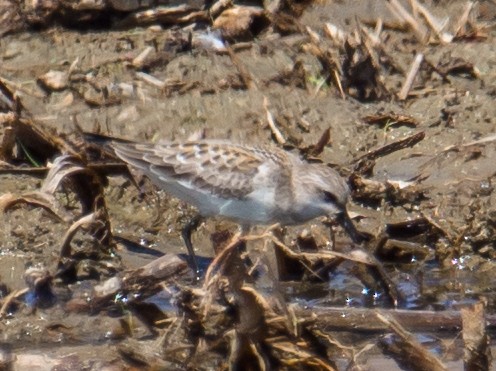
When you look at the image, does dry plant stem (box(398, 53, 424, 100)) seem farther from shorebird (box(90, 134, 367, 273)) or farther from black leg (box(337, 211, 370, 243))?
black leg (box(337, 211, 370, 243))

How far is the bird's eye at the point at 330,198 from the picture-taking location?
888cm

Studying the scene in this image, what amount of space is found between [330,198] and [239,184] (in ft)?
1.97

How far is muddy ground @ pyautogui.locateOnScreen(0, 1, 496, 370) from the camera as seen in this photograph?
26.3 ft

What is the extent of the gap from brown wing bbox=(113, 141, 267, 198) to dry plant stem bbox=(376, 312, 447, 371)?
2484 mm

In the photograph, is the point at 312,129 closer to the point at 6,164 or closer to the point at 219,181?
the point at 219,181

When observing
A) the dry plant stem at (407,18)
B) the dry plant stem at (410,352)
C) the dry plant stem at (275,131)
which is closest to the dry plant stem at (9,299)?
the dry plant stem at (410,352)

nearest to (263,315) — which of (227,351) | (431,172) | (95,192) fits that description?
(227,351)

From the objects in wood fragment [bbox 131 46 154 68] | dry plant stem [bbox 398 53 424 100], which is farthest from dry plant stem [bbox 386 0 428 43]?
wood fragment [bbox 131 46 154 68]

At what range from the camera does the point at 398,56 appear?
10.8 meters

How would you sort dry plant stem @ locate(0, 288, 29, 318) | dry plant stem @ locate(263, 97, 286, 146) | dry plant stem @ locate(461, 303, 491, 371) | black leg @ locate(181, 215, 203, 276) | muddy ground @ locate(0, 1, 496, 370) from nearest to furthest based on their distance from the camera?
dry plant stem @ locate(461, 303, 491, 371)
dry plant stem @ locate(0, 288, 29, 318)
muddy ground @ locate(0, 1, 496, 370)
black leg @ locate(181, 215, 203, 276)
dry plant stem @ locate(263, 97, 286, 146)

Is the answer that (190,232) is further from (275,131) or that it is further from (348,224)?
(275,131)

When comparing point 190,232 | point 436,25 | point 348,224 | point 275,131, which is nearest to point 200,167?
point 190,232

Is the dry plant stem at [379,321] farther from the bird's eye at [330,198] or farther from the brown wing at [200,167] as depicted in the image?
the brown wing at [200,167]

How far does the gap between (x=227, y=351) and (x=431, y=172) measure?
3.34 meters
